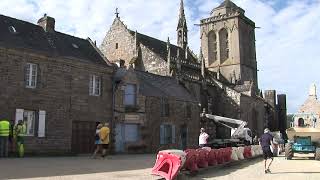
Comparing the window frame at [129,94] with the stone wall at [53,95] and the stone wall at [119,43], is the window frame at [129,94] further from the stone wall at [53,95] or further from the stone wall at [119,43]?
the stone wall at [119,43]

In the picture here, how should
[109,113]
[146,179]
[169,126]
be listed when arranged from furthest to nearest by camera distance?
1. [169,126]
2. [109,113]
3. [146,179]

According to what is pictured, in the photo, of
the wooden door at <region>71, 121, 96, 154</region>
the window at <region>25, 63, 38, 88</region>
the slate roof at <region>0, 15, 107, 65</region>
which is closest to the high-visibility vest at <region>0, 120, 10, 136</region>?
the window at <region>25, 63, 38, 88</region>

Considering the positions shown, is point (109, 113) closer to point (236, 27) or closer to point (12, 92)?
point (12, 92)

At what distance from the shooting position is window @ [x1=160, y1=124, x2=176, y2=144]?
30.6 metres

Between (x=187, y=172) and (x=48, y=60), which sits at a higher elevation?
(x=48, y=60)

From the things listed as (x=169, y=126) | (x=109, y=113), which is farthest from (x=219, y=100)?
(x=109, y=113)

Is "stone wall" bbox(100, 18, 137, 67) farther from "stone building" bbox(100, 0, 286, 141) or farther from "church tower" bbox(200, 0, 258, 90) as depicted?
"church tower" bbox(200, 0, 258, 90)

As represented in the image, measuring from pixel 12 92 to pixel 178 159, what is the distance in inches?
454

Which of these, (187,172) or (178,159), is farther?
(187,172)

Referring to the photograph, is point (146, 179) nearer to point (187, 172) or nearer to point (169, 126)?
point (187, 172)

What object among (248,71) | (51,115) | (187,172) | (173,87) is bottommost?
(187,172)

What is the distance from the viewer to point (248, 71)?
68500 millimetres

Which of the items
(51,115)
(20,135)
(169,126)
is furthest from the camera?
(169,126)

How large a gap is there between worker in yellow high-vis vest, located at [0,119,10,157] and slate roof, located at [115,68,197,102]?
9.66 metres
